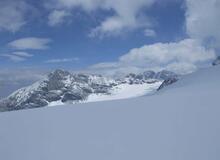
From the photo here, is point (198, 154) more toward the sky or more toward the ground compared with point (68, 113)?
more toward the ground

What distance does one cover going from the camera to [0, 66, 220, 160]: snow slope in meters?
5.59

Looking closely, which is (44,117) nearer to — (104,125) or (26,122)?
(26,122)

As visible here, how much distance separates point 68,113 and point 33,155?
2169 mm

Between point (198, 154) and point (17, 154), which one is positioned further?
point (17, 154)

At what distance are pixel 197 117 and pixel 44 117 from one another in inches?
148

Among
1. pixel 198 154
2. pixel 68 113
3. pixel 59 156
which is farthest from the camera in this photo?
pixel 68 113

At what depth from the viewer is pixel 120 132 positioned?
6.36 m

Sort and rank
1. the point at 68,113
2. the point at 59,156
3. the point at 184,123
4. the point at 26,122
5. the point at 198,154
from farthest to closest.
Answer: the point at 68,113 < the point at 26,122 < the point at 184,123 < the point at 59,156 < the point at 198,154

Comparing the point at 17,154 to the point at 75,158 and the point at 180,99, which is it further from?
the point at 180,99

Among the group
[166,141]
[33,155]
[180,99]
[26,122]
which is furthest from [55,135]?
[180,99]

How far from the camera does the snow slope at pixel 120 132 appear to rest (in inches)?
220

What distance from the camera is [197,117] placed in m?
6.65

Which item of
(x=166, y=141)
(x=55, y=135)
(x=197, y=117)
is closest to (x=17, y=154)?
(x=55, y=135)

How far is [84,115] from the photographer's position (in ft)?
25.0
